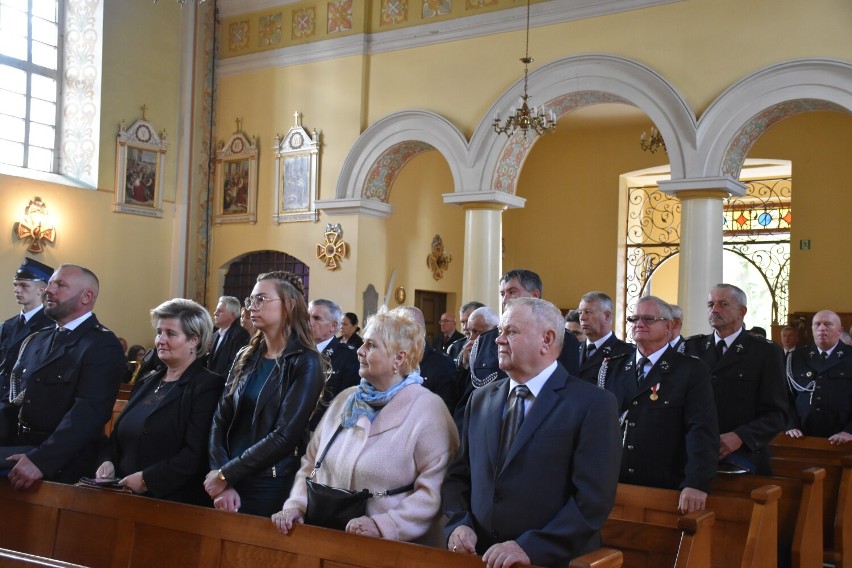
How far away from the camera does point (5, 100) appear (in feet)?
43.1

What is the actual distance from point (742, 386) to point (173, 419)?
3.08m

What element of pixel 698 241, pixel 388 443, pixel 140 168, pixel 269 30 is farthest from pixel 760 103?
pixel 140 168

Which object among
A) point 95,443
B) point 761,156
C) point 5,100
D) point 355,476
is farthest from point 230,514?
point 761,156

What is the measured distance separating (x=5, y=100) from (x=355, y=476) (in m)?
11.7

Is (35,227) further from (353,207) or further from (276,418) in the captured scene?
(276,418)

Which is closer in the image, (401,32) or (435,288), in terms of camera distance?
(401,32)

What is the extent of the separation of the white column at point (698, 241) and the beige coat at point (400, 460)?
7.76 metres

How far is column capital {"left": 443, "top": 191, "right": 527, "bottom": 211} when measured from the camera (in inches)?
481

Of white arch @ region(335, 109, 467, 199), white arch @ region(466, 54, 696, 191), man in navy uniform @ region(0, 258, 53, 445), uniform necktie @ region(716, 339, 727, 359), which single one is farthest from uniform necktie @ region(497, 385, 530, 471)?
white arch @ region(335, 109, 467, 199)

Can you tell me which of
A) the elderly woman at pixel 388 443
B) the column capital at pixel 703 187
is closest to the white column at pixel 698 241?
the column capital at pixel 703 187

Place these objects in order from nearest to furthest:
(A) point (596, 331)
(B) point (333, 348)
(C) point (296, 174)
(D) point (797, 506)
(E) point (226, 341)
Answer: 1. (D) point (797, 506)
2. (A) point (596, 331)
3. (B) point (333, 348)
4. (E) point (226, 341)
5. (C) point (296, 174)

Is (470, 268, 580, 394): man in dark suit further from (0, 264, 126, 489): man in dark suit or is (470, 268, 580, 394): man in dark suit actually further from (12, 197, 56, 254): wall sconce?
(12, 197, 56, 254): wall sconce

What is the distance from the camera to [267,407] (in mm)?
3986

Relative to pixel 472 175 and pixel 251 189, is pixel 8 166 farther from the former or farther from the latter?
pixel 472 175
